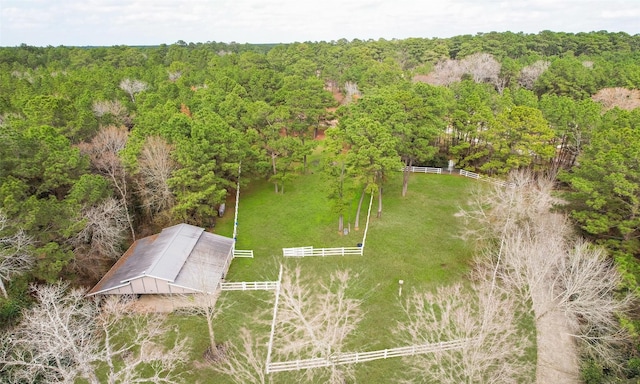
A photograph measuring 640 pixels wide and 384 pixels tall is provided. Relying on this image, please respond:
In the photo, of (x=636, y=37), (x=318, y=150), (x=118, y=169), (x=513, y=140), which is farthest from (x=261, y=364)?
(x=636, y=37)

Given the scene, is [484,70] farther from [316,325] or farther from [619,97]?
[316,325]

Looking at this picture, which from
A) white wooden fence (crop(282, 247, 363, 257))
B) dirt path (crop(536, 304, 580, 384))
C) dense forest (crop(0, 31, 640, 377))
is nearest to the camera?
dirt path (crop(536, 304, 580, 384))

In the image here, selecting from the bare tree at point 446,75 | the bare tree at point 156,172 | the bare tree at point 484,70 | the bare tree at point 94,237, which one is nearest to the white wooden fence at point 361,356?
the bare tree at point 94,237

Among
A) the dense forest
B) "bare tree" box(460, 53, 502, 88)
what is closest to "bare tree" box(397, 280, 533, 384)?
the dense forest

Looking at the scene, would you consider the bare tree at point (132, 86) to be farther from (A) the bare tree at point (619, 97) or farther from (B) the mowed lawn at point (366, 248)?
(A) the bare tree at point (619, 97)

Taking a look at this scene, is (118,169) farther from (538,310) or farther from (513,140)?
(513,140)

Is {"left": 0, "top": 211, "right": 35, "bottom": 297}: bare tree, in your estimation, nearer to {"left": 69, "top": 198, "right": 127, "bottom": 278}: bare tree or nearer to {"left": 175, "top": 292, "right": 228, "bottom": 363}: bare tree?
{"left": 69, "top": 198, "right": 127, "bottom": 278}: bare tree

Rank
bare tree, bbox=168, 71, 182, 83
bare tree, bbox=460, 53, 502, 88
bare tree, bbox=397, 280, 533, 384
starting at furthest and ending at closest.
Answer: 1. bare tree, bbox=460, 53, 502, 88
2. bare tree, bbox=168, 71, 182, 83
3. bare tree, bbox=397, 280, 533, 384
